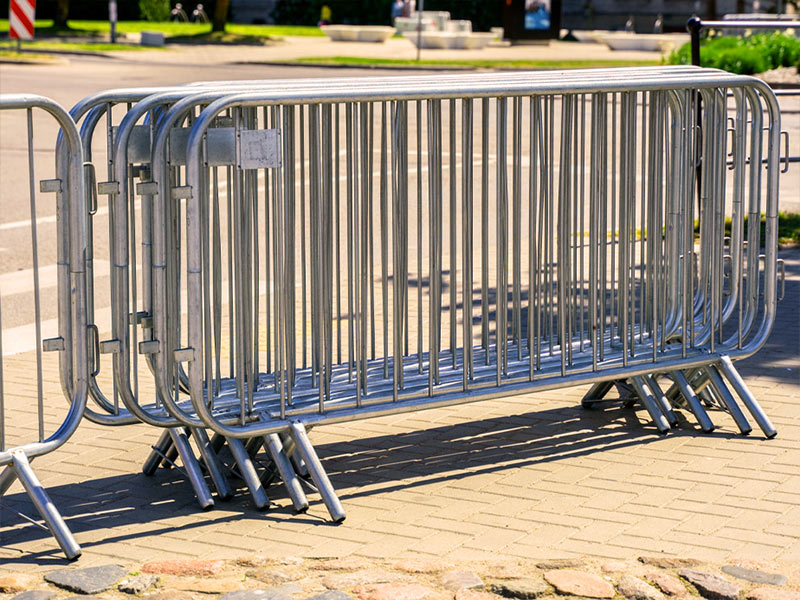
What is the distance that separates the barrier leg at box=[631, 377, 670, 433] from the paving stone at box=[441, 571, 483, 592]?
2001mm

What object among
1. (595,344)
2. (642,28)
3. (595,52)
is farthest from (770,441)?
(642,28)

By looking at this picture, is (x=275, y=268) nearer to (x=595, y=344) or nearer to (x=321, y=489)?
(x=321, y=489)

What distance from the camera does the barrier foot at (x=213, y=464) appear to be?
526 cm

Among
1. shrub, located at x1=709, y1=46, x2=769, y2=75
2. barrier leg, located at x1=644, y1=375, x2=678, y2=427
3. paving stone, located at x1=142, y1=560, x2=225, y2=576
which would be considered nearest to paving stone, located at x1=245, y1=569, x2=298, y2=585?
paving stone, located at x1=142, y1=560, x2=225, y2=576

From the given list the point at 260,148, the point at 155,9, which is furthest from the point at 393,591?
the point at 155,9

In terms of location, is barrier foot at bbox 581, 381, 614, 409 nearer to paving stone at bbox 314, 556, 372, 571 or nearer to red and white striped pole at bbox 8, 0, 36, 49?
paving stone at bbox 314, 556, 372, 571

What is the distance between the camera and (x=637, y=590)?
4.29 metres

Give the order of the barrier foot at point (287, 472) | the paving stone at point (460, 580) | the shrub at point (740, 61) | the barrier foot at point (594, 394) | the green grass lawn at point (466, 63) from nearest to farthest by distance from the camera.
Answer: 1. the paving stone at point (460, 580)
2. the barrier foot at point (287, 472)
3. the barrier foot at point (594, 394)
4. the shrub at point (740, 61)
5. the green grass lawn at point (466, 63)

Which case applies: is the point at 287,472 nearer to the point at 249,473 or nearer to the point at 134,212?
the point at 249,473

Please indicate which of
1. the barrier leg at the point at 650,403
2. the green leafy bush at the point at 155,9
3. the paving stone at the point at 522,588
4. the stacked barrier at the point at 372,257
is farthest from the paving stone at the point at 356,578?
the green leafy bush at the point at 155,9

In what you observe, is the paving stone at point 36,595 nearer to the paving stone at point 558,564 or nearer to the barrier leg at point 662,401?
the paving stone at point 558,564

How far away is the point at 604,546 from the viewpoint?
4723 millimetres

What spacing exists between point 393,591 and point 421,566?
0.24 m

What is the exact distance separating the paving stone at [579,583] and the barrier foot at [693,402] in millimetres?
1943
